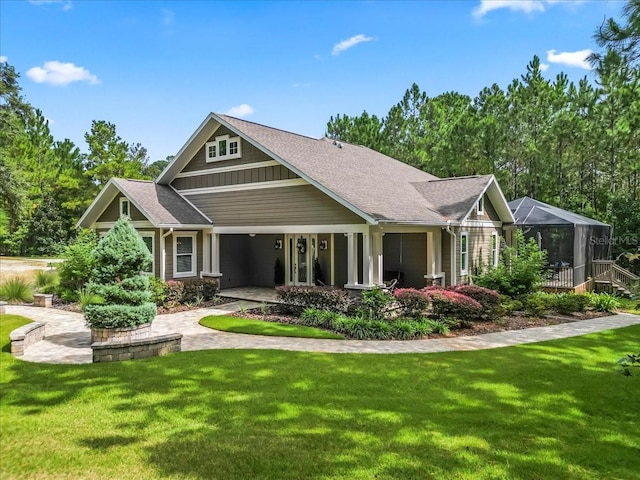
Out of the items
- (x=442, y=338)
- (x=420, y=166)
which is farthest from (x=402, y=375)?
(x=420, y=166)

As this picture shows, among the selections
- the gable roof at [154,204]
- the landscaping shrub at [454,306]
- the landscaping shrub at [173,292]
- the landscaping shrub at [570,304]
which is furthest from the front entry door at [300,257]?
the landscaping shrub at [570,304]

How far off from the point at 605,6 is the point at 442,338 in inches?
294

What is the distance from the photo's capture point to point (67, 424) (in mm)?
5066

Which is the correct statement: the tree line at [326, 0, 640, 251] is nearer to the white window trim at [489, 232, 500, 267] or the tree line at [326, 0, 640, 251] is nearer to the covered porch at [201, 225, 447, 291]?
the white window trim at [489, 232, 500, 267]

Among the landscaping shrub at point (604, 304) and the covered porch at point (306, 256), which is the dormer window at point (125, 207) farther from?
the landscaping shrub at point (604, 304)

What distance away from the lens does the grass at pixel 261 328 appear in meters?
10.7

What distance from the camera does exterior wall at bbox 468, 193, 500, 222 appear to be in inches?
699

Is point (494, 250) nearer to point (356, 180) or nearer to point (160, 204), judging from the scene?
point (356, 180)

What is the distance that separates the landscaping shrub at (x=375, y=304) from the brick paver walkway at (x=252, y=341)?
5.86 ft

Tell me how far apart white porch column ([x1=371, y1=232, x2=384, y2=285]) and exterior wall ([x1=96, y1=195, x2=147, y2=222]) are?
8.89 m

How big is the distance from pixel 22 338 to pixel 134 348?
2524 millimetres

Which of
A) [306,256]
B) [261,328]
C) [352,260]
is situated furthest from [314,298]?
[306,256]

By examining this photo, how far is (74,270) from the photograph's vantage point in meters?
15.5

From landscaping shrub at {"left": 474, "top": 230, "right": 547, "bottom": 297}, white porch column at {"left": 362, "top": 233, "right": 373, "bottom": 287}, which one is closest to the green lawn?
white porch column at {"left": 362, "top": 233, "right": 373, "bottom": 287}
